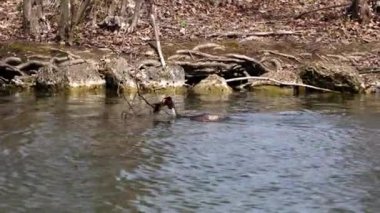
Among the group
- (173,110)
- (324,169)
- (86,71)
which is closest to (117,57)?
(86,71)

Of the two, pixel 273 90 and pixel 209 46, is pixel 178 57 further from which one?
pixel 273 90

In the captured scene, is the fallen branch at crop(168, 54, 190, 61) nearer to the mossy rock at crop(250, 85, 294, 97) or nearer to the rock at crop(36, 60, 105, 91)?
the rock at crop(36, 60, 105, 91)

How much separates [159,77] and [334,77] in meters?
4.08

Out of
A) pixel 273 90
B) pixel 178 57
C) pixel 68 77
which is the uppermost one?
pixel 178 57

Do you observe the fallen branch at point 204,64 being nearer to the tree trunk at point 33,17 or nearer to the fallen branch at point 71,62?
the fallen branch at point 71,62

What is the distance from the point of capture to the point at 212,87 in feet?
57.4

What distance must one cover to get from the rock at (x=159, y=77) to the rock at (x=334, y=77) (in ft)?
10.0

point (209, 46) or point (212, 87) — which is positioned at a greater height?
point (209, 46)

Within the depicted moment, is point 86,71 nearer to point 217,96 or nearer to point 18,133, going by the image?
point 217,96

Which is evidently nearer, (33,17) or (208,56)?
(208,56)

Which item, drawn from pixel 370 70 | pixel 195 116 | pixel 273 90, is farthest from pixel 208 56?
pixel 195 116

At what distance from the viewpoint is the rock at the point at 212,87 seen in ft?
56.9

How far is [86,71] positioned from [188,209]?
11.0m

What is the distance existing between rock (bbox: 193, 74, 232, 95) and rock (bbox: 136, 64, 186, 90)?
0.57 meters
